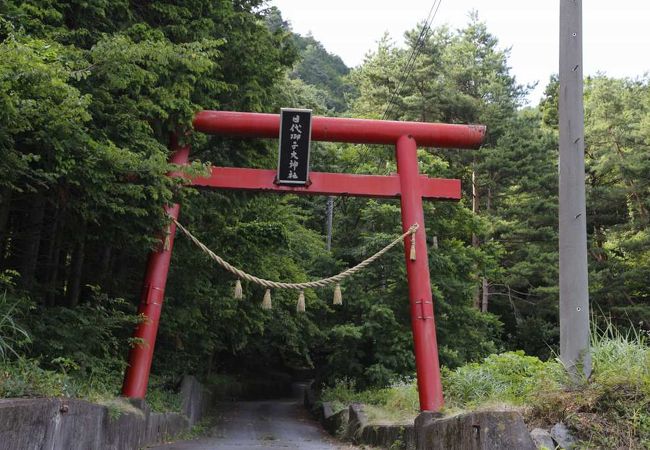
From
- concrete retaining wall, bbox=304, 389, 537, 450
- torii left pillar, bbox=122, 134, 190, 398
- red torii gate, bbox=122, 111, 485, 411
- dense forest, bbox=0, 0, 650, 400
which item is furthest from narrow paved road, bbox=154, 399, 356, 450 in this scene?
red torii gate, bbox=122, 111, 485, 411

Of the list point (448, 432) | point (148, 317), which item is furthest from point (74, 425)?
point (448, 432)

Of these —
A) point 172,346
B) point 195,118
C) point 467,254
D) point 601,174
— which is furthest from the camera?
point 601,174

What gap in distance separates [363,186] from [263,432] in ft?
25.6

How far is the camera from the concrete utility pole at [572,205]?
194 inches

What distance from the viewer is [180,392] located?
512 inches

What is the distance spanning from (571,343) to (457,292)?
13643 mm

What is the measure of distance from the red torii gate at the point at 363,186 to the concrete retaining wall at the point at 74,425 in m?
0.71

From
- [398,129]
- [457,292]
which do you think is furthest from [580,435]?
[457,292]

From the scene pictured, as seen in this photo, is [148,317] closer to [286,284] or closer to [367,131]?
[286,284]

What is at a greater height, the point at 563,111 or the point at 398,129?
the point at 398,129

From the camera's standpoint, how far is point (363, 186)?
30.7 feet

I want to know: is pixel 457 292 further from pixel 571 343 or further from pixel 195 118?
pixel 571 343

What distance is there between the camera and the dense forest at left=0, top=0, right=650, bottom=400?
6.09m

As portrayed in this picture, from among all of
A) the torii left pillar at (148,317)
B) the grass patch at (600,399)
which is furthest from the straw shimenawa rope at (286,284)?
the grass patch at (600,399)
